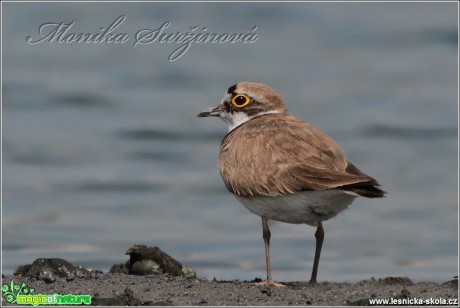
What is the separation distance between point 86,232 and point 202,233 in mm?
1532

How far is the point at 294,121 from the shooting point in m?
10.8

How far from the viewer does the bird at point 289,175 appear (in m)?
9.46

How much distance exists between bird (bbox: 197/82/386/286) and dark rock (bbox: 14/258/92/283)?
1.64m

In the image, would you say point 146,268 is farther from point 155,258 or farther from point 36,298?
point 36,298

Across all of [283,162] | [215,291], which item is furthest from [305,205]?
[215,291]

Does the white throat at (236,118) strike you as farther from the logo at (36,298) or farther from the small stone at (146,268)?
the logo at (36,298)

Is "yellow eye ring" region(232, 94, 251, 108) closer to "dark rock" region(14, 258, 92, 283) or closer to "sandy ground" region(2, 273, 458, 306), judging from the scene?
"sandy ground" region(2, 273, 458, 306)

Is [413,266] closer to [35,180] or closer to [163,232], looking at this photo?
[163,232]

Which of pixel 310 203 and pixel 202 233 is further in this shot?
pixel 202 233

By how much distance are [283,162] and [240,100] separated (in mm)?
1832

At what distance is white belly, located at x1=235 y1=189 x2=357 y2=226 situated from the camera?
9555 millimetres

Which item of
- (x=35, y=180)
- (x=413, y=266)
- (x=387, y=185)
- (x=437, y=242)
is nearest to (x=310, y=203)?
(x=413, y=266)

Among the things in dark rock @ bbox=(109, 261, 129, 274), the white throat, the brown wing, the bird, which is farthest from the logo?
the white throat

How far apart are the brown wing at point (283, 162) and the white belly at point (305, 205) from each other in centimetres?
8
